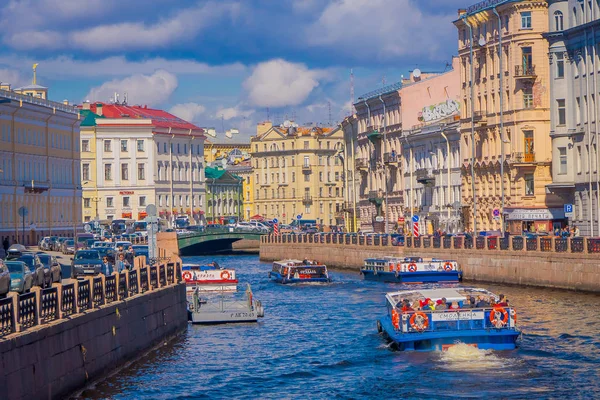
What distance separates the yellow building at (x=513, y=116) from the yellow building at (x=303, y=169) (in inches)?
3291

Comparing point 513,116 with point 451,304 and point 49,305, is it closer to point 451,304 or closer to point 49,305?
point 451,304

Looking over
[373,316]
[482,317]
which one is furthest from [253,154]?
[482,317]

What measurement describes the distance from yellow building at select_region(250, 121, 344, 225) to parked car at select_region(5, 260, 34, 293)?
459 ft

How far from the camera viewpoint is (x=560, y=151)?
78.4 m

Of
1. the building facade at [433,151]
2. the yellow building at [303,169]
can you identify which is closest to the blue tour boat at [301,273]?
the building facade at [433,151]

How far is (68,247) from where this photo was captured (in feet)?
280

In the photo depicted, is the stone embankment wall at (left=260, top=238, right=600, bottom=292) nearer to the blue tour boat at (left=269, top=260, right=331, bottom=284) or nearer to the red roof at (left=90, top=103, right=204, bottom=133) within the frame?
the blue tour boat at (left=269, top=260, right=331, bottom=284)

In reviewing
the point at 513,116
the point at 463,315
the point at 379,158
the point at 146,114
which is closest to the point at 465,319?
the point at 463,315

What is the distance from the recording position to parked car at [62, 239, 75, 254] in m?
83.4

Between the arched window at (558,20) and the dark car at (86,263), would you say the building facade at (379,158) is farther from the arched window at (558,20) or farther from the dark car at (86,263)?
the dark car at (86,263)

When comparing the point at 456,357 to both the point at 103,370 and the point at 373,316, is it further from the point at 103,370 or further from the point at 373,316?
the point at 373,316

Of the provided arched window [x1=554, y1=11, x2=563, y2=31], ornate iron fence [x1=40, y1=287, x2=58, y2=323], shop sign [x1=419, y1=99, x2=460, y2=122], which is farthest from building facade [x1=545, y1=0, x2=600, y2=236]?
ornate iron fence [x1=40, y1=287, x2=58, y2=323]

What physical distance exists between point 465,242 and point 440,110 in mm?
36838

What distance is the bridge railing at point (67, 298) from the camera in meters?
27.8
